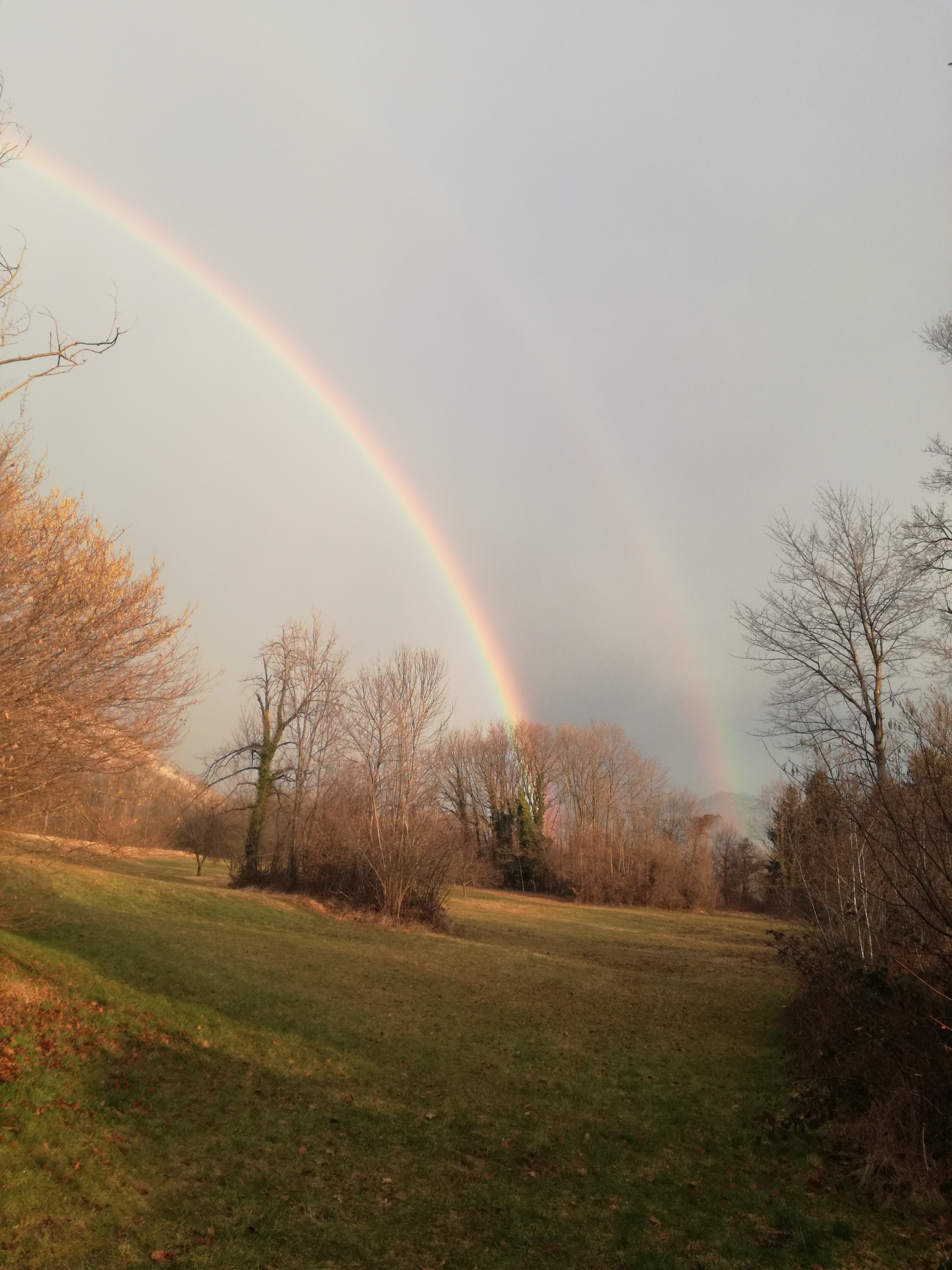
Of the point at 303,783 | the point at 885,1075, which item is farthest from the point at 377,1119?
the point at 303,783

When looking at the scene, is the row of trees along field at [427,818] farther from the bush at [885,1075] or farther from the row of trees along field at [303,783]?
the bush at [885,1075]

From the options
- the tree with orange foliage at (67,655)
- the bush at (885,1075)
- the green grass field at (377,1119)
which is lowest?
the green grass field at (377,1119)

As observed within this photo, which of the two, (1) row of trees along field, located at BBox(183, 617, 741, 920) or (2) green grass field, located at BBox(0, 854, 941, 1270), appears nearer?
(2) green grass field, located at BBox(0, 854, 941, 1270)

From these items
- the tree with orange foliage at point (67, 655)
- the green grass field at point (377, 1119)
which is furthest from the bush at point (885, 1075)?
the tree with orange foliage at point (67, 655)

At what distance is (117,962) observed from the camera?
39.7ft

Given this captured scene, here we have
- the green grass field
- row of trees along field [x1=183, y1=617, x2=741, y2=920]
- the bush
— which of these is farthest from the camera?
row of trees along field [x1=183, y1=617, x2=741, y2=920]

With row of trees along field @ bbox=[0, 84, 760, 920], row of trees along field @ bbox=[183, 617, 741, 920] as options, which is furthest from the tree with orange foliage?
row of trees along field @ bbox=[183, 617, 741, 920]

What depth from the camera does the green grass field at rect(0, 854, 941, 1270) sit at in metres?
5.71

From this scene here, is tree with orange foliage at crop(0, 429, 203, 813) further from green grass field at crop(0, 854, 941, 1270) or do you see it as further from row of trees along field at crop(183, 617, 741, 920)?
row of trees along field at crop(183, 617, 741, 920)

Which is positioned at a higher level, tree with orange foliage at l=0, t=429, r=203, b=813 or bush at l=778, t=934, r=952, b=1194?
tree with orange foliage at l=0, t=429, r=203, b=813

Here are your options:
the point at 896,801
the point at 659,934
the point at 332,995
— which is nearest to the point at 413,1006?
the point at 332,995

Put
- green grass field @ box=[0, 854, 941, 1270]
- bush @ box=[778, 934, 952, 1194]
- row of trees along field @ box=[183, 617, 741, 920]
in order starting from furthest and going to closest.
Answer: row of trees along field @ box=[183, 617, 741, 920], bush @ box=[778, 934, 952, 1194], green grass field @ box=[0, 854, 941, 1270]

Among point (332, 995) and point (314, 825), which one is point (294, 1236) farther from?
point (314, 825)

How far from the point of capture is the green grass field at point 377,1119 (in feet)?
18.7
